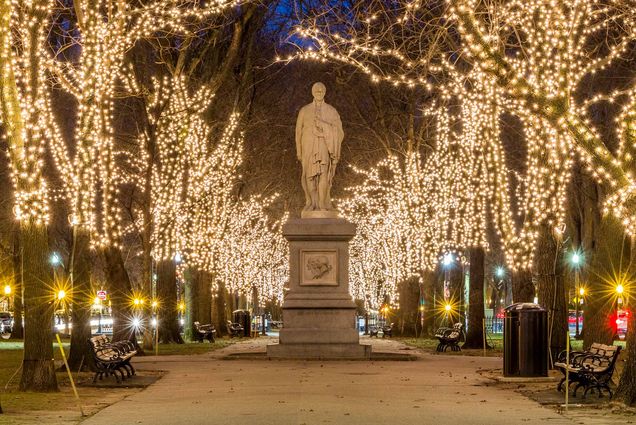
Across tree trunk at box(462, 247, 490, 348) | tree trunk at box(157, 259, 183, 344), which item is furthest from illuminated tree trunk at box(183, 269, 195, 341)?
tree trunk at box(462, 247, 490, 348)

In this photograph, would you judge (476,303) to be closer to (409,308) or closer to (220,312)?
(409,308)

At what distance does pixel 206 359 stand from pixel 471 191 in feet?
41.7

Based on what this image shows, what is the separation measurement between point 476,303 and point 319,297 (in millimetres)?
11063

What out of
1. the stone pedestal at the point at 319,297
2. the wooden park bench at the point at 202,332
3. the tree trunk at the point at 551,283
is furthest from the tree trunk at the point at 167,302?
the tree trunk at the point at 551,283

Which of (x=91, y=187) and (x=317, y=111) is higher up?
(x=317, y=111)

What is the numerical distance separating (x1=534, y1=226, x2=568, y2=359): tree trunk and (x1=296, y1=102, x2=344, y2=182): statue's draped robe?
697 cm

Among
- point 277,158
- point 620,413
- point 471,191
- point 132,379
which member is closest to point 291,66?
point 277,158

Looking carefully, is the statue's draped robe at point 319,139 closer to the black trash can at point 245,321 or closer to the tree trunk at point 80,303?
the tree trunk at point 80,303

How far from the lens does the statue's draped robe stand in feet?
95.2

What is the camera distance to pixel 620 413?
50.1ft

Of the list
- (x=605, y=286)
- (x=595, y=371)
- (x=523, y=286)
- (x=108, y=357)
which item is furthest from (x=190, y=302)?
(x=595, y=371)

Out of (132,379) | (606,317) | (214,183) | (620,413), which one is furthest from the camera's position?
(214,183)

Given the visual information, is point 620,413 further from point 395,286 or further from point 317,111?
point 395,286

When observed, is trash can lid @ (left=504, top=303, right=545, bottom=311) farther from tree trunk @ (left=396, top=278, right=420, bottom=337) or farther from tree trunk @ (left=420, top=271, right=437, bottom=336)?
tree trunk @ (left=396, top=278, right=420, bottom=337)
